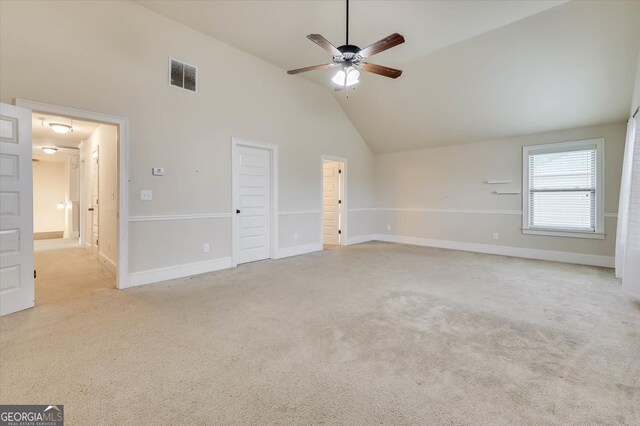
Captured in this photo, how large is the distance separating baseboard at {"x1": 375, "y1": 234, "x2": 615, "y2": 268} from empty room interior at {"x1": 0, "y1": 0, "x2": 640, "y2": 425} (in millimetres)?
46

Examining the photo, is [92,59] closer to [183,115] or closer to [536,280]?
[183,115]

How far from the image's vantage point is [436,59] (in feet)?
15.3

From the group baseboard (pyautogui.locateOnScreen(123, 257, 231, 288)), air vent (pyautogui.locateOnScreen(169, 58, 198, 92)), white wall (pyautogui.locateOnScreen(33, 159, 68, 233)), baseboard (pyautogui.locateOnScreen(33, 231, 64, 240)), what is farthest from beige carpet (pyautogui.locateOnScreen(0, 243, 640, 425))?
white wall (pyautogui.locateOnScreen(33, 159, 68, 233))

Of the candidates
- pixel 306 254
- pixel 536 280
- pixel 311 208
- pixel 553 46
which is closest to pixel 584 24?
pixel 553 46

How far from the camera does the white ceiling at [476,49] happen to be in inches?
134

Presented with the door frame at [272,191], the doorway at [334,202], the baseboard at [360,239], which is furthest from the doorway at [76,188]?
the baseboard at [360,239]

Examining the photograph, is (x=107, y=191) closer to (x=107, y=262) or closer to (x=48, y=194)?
(x=107, y=262)

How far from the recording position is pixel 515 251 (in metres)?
5.66

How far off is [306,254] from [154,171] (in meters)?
3.12

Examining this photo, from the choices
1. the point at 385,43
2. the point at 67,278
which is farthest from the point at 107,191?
the point at 385,43

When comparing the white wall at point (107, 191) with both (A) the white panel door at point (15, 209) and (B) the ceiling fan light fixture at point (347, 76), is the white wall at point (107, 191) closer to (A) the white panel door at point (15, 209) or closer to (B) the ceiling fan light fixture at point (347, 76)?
(A) the white panel door at point (15, 209)

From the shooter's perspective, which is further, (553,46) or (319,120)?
(319,120)

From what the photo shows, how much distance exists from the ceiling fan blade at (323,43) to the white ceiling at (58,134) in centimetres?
389

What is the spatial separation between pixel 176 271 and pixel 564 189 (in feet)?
22.1
